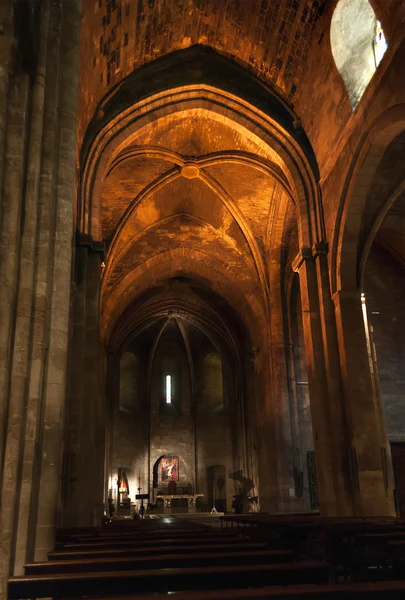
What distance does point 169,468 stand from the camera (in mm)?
31094

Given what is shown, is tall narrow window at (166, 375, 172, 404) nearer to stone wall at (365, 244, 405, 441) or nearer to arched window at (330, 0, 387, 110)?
stone wall at (365, 244, 405, 441)

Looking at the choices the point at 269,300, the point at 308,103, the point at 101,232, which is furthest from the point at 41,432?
the point at 269,300

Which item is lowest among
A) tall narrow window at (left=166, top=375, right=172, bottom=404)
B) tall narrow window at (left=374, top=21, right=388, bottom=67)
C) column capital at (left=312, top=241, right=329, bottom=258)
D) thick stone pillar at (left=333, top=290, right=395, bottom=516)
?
thick stone pillar at (left=333, top=290, right=395, bottom=516)

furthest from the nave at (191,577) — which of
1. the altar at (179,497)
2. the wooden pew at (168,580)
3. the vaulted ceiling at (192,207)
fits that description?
the altar at (179,497)

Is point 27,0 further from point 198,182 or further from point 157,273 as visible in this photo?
point 157,273

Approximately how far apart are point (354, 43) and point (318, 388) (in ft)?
24.8

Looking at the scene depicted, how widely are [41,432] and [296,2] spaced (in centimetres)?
1082

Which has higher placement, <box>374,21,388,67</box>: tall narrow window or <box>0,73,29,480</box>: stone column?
<box>374,21,388,67</box>: tall narrow window

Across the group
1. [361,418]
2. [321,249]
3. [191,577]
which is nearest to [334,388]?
[361,418]

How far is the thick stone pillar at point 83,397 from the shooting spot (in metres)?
10.6

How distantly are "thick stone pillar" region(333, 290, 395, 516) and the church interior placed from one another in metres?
0.04

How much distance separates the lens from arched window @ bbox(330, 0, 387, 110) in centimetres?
1161

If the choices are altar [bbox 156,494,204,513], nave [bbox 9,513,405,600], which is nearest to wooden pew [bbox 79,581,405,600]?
nave [bbox 9,513,405,600]

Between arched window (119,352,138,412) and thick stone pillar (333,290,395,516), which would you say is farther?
arched window (119,352,138,412)
